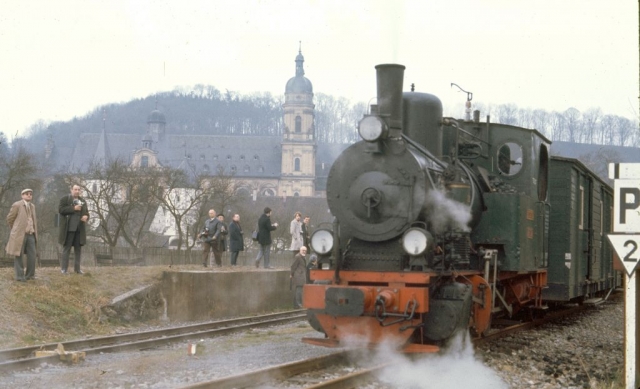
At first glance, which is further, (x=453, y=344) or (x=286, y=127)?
(x=286, y=127)

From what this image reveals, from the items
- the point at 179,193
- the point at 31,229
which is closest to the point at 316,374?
the point at 31,229

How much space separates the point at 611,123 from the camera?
2862 inches

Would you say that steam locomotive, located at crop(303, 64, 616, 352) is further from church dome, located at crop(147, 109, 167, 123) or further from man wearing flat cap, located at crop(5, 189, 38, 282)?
church dome, located at crop(147, 109, 167, 123)

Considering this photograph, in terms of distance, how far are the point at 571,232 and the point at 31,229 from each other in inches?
366

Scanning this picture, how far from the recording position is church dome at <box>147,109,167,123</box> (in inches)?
5714

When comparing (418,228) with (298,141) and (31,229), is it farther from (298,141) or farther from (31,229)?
(298,141)

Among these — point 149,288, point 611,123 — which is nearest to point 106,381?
point 149,288

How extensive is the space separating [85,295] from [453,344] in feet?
23.0

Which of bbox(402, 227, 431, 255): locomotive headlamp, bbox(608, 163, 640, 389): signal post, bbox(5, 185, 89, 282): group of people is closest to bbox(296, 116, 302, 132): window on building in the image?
bbox(5, 185, 89, 282): group of people

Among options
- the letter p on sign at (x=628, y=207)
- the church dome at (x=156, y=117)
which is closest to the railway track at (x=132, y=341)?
the letter p on sign at (x=628, y=207)

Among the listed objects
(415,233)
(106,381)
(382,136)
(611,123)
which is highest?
(611,123)

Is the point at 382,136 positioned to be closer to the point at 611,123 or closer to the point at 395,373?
the point at 395,373

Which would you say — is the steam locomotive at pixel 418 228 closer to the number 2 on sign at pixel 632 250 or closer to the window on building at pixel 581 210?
the number 2 on sign at pixel 632 250

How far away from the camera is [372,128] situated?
9.91 m
